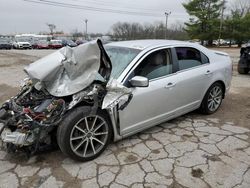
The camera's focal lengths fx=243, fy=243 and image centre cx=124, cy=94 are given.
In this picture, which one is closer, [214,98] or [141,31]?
[214,98]

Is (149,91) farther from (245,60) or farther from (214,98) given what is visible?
(245,60)

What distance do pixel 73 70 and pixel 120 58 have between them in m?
0.78

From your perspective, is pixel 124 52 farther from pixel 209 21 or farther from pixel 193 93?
pixel 209 21

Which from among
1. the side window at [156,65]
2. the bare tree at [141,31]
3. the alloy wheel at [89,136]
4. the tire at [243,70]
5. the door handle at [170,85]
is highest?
the bare tree at [141,31]

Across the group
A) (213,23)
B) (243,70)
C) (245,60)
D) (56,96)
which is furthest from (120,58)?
(213,23)

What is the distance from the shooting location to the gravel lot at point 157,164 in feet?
8.75

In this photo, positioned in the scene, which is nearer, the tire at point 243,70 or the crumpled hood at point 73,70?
the crumpled hood at point 73,70

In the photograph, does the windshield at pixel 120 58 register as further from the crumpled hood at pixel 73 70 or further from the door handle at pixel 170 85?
the door handle at pixel 170 85

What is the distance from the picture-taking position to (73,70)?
3.14 metres

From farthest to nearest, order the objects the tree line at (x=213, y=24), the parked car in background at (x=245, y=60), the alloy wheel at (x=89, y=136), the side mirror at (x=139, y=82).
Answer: the tree line at (x=213, y=24)
the parked car in background at (x=245, y=60)
the side mirror at (x=139, y=82)
the alloy wheel at (x=89, y=136)

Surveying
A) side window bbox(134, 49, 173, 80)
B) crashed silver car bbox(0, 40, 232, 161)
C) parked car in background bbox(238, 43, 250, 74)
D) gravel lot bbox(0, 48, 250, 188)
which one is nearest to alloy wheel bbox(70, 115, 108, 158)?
crashed silver car bbox(0, 40, 232, 161)

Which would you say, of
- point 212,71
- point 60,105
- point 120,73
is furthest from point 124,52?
point 212,71

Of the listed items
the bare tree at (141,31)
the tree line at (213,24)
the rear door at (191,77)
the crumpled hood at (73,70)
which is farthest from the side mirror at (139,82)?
the bare tree at (141,31)

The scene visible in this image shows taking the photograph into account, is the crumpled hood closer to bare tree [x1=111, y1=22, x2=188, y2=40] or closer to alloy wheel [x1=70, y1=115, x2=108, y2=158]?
alloy wheel [x1=70, y1=115, x2=108, y2=158]
